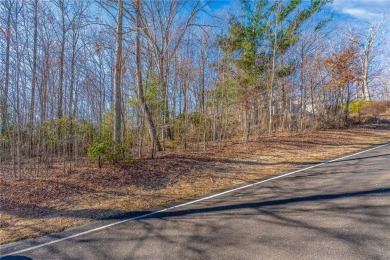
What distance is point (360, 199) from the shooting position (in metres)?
3.81

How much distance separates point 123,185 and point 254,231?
3.73 m

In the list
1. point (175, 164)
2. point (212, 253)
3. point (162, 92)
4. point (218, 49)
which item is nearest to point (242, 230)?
point (212, 253)

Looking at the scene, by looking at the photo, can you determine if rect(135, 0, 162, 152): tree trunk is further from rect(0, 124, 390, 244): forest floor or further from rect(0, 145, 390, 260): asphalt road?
rect(0, 145, 390, 260): asphalt road

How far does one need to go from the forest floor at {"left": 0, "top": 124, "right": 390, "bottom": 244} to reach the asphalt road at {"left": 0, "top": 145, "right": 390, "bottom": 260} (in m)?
0.70

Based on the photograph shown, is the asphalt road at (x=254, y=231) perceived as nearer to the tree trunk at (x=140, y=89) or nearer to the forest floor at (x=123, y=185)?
the forest floor at (x=123, y=185)

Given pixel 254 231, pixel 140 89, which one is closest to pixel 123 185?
pixel 254 231

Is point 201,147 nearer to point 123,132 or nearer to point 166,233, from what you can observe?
point 123,132

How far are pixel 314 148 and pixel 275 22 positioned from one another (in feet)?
27.8

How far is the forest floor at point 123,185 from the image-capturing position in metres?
4.11

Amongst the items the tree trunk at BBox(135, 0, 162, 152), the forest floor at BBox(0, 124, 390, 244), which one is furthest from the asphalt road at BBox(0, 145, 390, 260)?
the tree trunk at BBox(135, 0, 162, 152)

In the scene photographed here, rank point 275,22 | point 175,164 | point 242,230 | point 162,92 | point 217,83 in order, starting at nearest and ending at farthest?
point 242,230 → point 175,164 → point 162,92 → point 217,83 → point 275,22

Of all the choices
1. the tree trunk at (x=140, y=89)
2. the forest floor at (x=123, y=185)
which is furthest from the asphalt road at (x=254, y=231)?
the tree trunk at (x=140, y=89)

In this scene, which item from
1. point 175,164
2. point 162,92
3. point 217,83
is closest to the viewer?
point 175,164

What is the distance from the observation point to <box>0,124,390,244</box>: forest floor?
4113 mm
